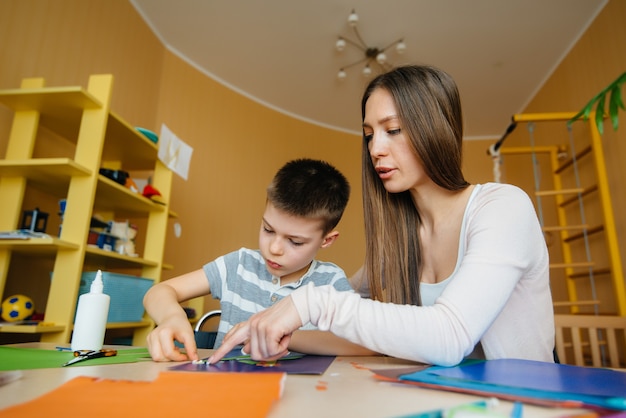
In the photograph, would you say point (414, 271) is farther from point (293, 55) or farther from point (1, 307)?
point (293, 55)

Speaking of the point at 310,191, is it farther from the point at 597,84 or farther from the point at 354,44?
the point at 597,84

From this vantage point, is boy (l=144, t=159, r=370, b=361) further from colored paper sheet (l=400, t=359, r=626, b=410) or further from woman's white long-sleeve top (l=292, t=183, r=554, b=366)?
colored paper sheet (l=400, t=359, r=626, b=410)

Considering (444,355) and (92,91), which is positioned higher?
(92,91)

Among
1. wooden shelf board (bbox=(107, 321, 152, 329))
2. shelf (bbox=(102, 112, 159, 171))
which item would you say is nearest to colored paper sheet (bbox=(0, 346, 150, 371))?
wooden shelf board (bbox=(107, 321, 152, 329))

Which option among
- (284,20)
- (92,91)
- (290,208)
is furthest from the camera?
(284,20)

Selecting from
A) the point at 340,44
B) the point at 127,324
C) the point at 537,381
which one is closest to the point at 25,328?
the point at 127,324

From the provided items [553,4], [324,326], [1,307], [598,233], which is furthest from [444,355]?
[553,4]

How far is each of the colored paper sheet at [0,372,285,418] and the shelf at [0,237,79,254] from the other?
110cm

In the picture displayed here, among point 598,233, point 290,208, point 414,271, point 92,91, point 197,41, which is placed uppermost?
point 197,41

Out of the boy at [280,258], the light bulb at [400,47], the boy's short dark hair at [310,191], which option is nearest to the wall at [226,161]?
the light bulb at [400,47]

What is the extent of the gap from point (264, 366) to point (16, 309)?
126 cm

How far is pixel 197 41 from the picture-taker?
10.0 feet

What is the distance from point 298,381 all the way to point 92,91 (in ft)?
5.29

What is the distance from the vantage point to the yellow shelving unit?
1428 millimetres
